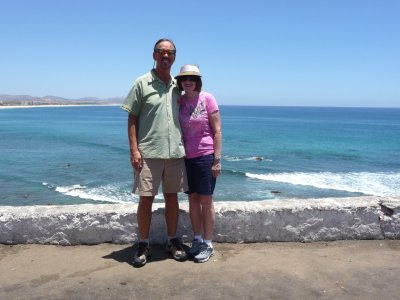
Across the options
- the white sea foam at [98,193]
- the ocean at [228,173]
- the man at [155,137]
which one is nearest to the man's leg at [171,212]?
the man at [155,137]

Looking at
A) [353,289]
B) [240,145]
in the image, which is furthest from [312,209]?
[240,145]

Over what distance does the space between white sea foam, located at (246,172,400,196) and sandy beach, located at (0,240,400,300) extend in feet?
52.2

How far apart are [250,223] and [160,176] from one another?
1214 millimetres

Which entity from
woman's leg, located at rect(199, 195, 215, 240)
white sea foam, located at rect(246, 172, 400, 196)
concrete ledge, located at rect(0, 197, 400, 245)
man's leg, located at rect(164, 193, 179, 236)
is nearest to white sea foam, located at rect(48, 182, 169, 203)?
white sea foam, located at rect(246, 172, 400, 196)

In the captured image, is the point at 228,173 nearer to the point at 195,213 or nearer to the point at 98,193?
the point at 98,193

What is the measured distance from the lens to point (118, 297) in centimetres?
337

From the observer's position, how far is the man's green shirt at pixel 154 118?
13.4 feet

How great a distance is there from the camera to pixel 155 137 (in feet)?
13.4

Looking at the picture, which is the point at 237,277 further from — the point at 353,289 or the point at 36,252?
the point at 36,252

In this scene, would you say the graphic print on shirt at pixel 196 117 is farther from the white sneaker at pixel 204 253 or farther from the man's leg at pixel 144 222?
the white sneaker at pixel 204 253

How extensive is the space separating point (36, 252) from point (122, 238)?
0.91 m

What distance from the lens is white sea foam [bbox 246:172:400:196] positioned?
19798mm

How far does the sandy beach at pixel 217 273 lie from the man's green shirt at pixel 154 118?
3.72 ft

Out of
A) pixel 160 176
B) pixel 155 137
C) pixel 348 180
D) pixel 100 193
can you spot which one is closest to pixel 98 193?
pixel 100 193
